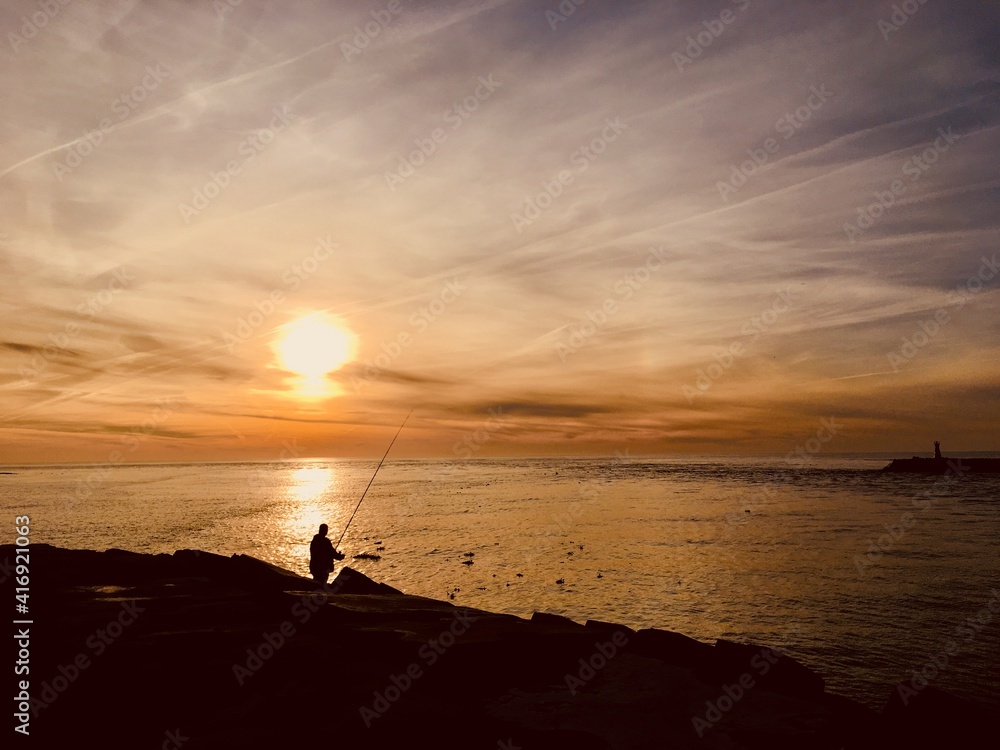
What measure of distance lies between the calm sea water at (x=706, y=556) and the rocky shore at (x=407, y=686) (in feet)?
21.0

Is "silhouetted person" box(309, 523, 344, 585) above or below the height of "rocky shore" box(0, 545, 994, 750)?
above

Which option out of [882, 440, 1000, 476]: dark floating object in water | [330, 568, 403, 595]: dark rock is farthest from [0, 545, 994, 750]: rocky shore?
[882, 440, 1000, 476]: dark floating object in water

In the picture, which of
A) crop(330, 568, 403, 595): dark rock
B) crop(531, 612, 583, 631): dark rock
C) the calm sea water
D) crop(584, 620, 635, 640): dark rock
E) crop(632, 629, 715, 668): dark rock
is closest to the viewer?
crop(632, 629, 715, 668): dark rock

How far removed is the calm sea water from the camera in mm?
15539

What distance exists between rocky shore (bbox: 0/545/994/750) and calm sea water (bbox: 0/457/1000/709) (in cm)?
641

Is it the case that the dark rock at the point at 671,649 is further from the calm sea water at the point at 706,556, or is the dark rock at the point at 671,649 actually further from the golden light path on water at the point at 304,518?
the golden light path on water at the point at 304,518

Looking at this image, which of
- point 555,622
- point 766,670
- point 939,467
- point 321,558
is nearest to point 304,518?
point 321,558

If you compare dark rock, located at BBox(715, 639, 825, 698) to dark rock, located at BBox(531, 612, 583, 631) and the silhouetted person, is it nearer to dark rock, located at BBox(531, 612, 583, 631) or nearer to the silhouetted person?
dark rock, located at BBox(531, 612, 583, 631)

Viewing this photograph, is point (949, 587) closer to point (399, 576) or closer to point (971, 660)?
point (971, 660)

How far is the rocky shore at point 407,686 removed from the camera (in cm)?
635

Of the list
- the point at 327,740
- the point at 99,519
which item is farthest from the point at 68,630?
the point at 99,519

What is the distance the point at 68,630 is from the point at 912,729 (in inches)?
459

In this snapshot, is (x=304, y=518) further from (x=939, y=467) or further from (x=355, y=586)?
(x=939, y=467)

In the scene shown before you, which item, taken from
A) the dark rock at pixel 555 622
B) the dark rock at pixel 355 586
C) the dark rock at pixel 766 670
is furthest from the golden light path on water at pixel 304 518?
the dark rock at pixel 766 670
